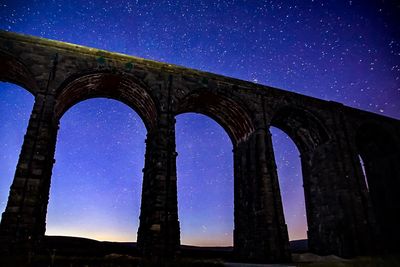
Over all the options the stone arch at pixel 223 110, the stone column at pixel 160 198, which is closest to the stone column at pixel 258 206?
the stone arch at pixel 223 110

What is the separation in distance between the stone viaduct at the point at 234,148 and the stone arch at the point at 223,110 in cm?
6

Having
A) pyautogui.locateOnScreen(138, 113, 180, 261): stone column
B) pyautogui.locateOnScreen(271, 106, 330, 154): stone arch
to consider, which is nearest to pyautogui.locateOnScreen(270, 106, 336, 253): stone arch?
pyautogui.locateOnScreen(271, 106, 330, 154): stone arch

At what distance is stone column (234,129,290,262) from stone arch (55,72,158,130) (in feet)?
16.9

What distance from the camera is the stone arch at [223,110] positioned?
47.8 ft

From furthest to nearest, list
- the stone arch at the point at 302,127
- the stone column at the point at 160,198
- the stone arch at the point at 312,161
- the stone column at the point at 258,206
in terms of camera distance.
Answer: the stone arch at the point at 302,127 < the stone arch at the point at 312,161 < the stone column at the point at 258,206 < the stone column at the point at 160,198

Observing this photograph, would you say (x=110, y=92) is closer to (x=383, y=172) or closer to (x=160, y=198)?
(x=160, y=198)

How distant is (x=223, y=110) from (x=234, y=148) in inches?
94.1

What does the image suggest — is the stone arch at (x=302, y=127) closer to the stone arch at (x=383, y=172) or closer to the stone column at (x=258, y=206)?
the stone column at (x=258, y=206)

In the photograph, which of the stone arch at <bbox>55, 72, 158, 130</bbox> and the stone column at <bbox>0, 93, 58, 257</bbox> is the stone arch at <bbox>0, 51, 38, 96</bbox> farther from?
the stone arch at <bbox>55, 72, 158, 130</bbox>

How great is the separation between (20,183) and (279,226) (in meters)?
10.2

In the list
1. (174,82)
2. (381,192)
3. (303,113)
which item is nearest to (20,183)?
(174,82)

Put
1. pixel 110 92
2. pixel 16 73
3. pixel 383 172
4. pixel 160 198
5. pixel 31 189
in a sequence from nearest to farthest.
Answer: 1. pixel 31 189
2. pixel 160 198
3. pixel 16 73
4. pixel 110 92
5. pixel 383 172

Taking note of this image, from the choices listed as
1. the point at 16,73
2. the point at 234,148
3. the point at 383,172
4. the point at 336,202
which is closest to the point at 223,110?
the point at 234,148

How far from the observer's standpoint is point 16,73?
39.7ft
